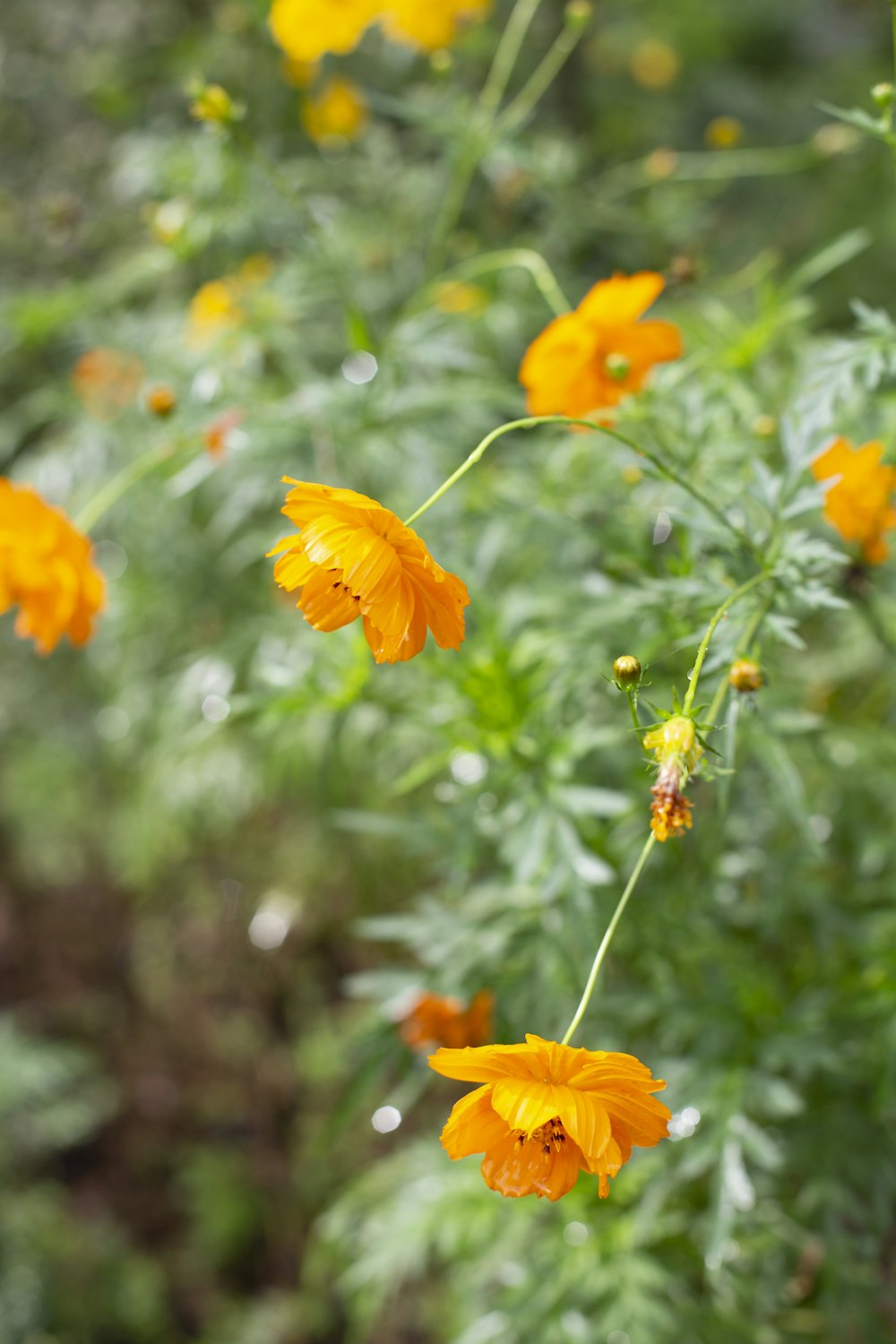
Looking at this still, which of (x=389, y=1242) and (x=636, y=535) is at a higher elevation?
(x=636, y=535)

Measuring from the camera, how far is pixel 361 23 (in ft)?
5.31

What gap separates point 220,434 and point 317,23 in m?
0.74

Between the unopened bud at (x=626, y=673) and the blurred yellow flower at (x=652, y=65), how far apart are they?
2481 millimetres

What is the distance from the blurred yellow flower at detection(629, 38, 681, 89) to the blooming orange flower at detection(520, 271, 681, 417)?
1.92 m

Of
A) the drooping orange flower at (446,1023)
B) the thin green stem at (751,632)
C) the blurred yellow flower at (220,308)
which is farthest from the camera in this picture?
the blurred yellow flower at (220,308)

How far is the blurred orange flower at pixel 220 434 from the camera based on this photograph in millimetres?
1242

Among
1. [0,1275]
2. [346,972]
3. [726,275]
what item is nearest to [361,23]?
[726,275]

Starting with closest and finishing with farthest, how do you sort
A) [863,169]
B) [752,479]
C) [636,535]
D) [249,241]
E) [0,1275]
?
[752,479] < [636,535] < [249,241] < [0,1275] < [863,169]

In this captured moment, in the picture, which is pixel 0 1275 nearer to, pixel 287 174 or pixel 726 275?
pixel 287 174

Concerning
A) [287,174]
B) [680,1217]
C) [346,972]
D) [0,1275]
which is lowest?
[346,972]

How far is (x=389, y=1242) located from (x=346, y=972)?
1.55 meters

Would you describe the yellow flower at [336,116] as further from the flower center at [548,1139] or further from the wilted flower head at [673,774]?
the flower center at [548,1139]

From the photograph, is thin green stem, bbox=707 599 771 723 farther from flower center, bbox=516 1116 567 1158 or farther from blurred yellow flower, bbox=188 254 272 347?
blurred yellow flower, bbox=188 254 272 347

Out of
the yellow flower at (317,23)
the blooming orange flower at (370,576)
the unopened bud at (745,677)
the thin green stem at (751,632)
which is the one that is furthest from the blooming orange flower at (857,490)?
the yellow flower at (317,23)
